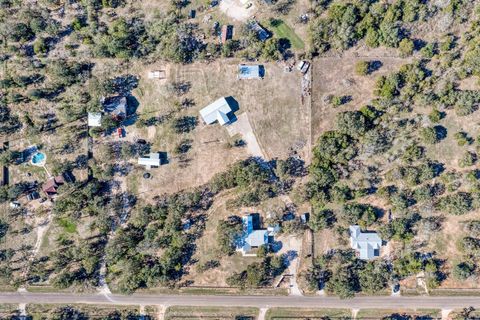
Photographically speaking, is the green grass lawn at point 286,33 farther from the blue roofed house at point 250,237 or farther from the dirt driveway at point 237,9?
the blue roofed house at point 250,237

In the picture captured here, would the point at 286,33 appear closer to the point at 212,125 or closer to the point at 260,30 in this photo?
the point at 260,30

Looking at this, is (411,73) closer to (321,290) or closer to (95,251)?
(321,290)

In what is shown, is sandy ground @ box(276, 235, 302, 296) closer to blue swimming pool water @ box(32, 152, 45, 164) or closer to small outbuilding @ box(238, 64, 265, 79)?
small outbuilding @ box(238, 64, 265, 79)

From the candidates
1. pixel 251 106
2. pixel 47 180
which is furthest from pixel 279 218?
pixel 47 180

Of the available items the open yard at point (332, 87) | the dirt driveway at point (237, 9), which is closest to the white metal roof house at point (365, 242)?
the open yard at point (332, 87)

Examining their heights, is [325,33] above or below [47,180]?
above

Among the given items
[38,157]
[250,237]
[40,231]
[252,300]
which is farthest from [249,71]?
[40,231]

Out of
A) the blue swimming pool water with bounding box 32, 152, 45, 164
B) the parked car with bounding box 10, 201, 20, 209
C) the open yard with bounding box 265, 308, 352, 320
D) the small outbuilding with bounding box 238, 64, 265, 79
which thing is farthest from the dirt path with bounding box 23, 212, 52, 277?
the small outbuilding with bounding box 238, 64, 265, 79
